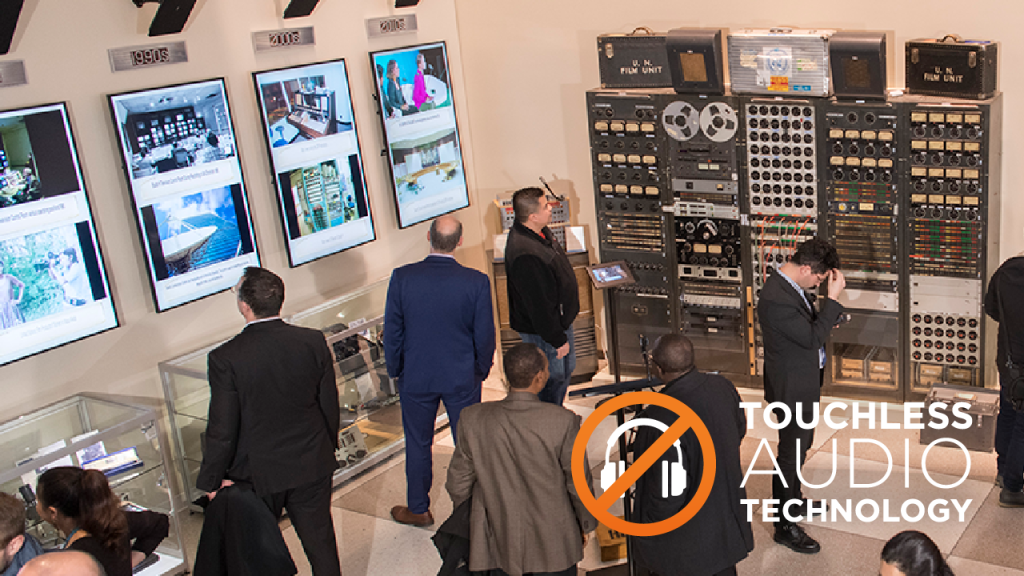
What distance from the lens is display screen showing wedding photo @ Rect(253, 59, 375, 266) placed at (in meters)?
5.90

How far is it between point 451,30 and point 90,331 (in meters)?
3.58

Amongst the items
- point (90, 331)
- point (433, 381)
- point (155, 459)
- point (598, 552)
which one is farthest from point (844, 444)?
point (90, 331)

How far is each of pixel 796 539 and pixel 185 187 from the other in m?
3.63

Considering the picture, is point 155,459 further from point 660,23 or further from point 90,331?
point 660,23

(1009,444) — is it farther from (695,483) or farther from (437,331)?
(437,331)

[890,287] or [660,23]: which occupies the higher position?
[660,23]

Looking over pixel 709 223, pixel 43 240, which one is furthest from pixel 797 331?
pixel 43 240

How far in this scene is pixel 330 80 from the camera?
6203 mm

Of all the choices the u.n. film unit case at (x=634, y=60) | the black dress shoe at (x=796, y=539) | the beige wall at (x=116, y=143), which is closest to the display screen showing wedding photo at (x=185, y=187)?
the beige wall at (x=116, y=143)

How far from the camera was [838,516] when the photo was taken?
16.4ft

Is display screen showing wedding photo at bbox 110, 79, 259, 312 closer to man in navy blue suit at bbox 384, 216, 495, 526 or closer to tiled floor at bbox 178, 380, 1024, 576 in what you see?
man in navy blue suit at bbox 384, 216, 495, 526

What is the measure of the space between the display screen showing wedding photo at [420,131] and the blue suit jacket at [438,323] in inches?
75.7

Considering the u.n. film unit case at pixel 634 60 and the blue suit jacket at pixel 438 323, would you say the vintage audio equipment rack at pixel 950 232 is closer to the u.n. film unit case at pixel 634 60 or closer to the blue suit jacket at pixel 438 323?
the u.n. film unit case at pixel 634 60

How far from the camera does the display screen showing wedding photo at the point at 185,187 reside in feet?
17.0
